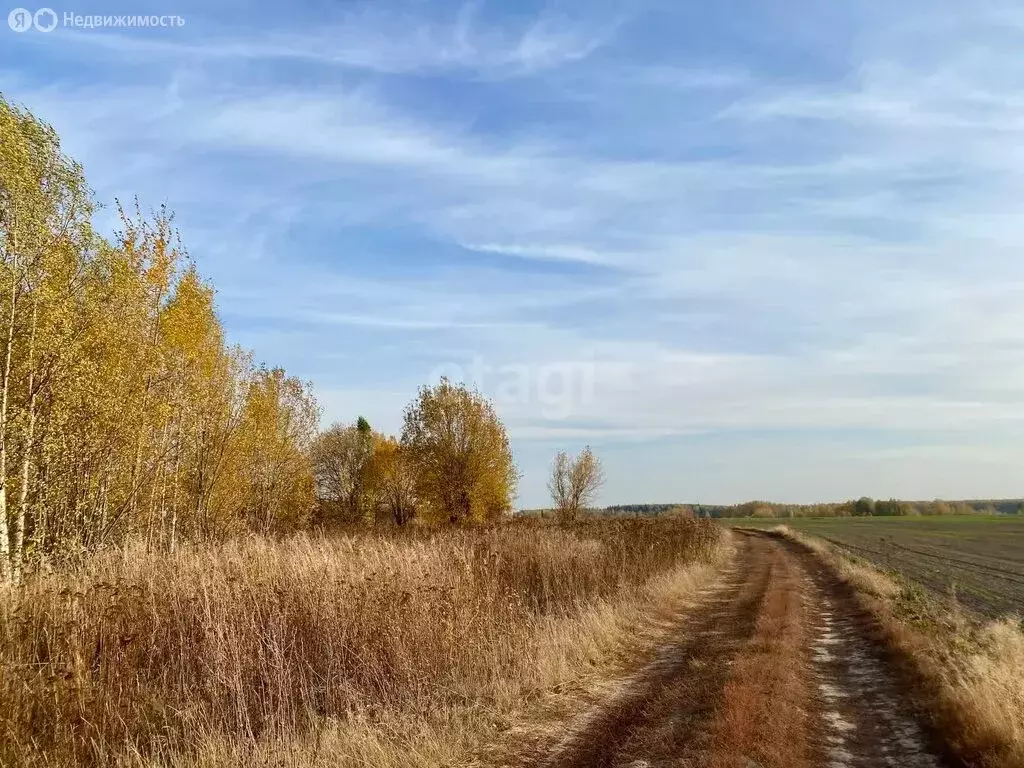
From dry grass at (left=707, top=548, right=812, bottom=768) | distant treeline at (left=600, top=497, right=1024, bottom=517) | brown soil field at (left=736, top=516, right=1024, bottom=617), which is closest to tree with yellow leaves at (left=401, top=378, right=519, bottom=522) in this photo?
brown soil field at (left=736, top=516, right=1024, bottom=617)

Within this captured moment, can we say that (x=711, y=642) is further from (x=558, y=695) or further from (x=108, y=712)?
(x=108, y=712)

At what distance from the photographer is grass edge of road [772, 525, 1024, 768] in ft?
21.5

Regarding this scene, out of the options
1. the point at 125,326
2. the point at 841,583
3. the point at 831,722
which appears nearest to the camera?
the point at 831,722

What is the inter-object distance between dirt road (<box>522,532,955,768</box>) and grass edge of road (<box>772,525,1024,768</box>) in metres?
0.31

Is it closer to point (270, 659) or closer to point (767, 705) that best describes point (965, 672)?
point (767, 705)

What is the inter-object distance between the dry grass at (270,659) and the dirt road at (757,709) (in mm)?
1134

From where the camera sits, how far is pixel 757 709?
26.0ft

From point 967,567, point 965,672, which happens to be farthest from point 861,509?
point 965,672

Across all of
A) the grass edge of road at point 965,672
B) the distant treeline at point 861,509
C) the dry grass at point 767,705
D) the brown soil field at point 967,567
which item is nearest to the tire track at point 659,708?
the dry grass at point 767,705

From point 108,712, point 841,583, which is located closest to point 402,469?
point 841,583

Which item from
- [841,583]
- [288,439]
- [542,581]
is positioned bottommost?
[841,583]

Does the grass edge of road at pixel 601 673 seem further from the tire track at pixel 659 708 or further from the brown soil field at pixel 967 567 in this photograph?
the brown soil field at pixel 967 567

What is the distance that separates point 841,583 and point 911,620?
30.0 ft

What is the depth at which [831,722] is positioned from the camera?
26.0ft
